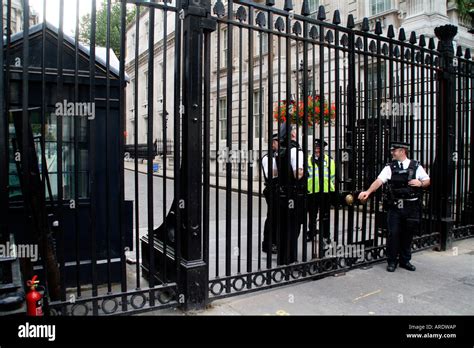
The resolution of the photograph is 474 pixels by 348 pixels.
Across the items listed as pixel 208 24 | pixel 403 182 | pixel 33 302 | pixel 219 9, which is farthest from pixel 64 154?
pixel 403 182

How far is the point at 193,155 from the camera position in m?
4.20

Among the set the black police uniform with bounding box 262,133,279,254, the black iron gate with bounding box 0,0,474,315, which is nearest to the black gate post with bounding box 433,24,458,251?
the black iron gate with bounding box 0,0,474,315

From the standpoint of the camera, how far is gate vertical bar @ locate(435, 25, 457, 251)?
278 inches

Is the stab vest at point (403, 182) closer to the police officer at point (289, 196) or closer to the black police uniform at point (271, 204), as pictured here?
the police officer at point (289, 196)

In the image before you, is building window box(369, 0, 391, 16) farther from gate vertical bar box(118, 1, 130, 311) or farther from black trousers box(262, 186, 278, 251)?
gate vertical bar box(118, 1, 130, 311)

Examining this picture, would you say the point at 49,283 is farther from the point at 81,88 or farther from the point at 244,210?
the point at 244,210

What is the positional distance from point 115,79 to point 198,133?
1350 mm

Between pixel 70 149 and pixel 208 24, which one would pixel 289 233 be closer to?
pixel 208 24

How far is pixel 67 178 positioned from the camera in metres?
4.98

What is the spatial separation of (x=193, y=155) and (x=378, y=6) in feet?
48.8

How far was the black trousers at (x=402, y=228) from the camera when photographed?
579cm

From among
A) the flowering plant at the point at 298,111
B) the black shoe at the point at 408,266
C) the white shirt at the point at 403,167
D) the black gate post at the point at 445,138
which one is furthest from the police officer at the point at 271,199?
the black gate post at the point at 445,138

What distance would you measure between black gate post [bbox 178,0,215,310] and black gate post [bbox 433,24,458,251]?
4.80 meters

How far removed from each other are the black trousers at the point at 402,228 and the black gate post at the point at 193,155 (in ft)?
9.80
